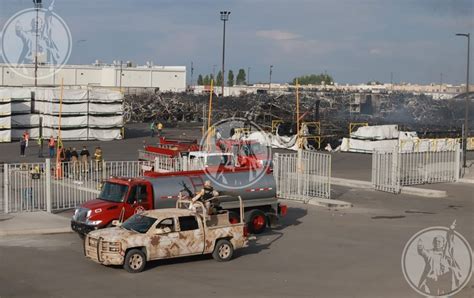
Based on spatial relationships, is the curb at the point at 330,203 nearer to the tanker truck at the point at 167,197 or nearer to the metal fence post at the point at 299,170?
the metal fence post at the point at 299,170

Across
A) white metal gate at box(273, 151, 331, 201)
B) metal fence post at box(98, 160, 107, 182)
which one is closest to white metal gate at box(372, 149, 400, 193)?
white metal gate at box(273, 151, 331, 201)

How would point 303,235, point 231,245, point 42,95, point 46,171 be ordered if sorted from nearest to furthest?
point 231,245 < point 303,235 < point 46,171 < point 42,95

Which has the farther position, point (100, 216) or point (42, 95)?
point (42, 95)

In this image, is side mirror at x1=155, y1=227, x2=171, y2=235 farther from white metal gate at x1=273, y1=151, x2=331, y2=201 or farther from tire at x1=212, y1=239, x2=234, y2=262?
white metal gate at x1=273, y1=151, x2=331, y2=201

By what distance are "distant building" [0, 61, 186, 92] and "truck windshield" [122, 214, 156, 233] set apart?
8433 cm

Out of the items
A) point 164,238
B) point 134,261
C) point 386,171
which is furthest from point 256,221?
point 386,171

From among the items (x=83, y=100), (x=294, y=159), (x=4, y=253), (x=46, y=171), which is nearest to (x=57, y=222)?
(x=46, y=171)

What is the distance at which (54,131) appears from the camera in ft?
181

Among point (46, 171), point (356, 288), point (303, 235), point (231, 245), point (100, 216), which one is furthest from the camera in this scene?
point (46, 171)

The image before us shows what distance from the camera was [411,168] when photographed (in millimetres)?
32969

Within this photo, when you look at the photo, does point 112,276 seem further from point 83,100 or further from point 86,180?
point 83,100

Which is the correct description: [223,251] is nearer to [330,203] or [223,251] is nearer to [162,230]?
[162,230]

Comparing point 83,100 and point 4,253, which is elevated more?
point 83,100

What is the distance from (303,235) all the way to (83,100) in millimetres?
40344
